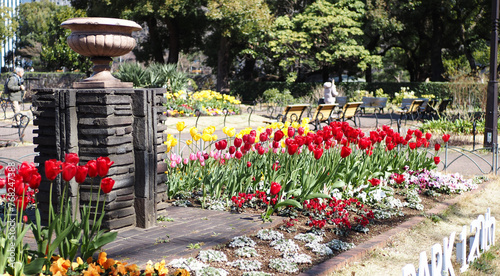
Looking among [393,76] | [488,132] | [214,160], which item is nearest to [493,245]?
[214,160]

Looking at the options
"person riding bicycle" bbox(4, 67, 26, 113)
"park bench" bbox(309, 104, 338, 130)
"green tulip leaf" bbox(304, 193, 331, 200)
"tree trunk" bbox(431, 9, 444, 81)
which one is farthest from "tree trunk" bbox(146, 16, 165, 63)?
"green tulip leaf" bbox(304, 193, 331, 200)

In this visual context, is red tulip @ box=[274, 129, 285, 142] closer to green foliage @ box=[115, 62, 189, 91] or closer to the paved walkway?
the paved walkway

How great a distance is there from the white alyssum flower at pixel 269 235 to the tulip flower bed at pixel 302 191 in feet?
0.04

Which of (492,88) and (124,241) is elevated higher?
(492,88)

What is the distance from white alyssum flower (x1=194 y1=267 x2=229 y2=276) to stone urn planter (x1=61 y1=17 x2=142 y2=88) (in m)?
2.13

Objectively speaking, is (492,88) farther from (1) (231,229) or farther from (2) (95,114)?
(2) (95,114)

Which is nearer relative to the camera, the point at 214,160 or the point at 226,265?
the point at 226,265

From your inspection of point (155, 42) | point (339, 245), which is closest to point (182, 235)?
point (339, 245)

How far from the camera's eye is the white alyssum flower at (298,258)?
14.1ft

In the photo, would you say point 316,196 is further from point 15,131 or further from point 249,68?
point 249,68

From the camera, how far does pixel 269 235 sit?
482 centimetres

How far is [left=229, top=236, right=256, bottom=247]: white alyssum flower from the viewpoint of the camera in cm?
452

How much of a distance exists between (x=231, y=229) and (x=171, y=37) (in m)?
30.8

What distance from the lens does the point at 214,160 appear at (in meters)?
6.74
